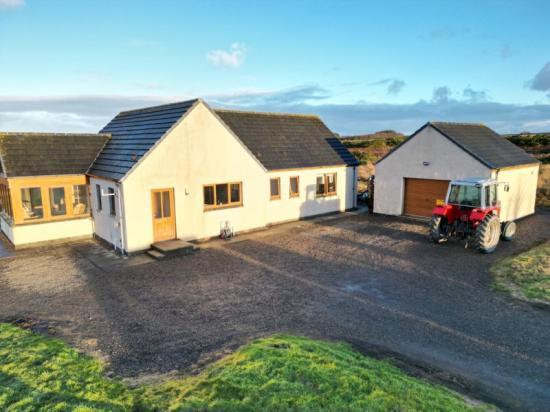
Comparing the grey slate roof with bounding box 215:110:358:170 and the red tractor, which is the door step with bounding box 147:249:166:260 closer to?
the grey slate roof with bounding box 215:110:358:170

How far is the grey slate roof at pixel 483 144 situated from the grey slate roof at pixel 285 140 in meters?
5.59

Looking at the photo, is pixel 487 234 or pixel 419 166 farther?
pixel 419 166

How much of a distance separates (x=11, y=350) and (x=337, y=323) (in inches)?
258

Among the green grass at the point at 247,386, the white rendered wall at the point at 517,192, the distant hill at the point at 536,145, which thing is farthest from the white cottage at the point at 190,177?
the distant hill at the point at 536,145

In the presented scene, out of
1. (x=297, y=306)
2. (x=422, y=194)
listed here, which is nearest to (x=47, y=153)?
(x=297, y=306)

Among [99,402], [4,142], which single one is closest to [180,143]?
[4,142]

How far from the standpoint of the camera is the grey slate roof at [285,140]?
19.8m

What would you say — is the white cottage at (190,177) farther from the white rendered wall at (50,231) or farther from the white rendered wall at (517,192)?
the white rendered wall at (517,192)

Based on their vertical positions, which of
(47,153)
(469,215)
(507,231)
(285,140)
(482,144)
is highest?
(285,140)

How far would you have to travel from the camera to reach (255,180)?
17.5 m

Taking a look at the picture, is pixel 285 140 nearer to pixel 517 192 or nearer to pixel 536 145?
pixel 517 192

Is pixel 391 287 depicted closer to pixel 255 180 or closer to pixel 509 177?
pixel 255 180

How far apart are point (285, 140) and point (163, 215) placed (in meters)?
9.04

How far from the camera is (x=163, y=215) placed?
48.9 feet
